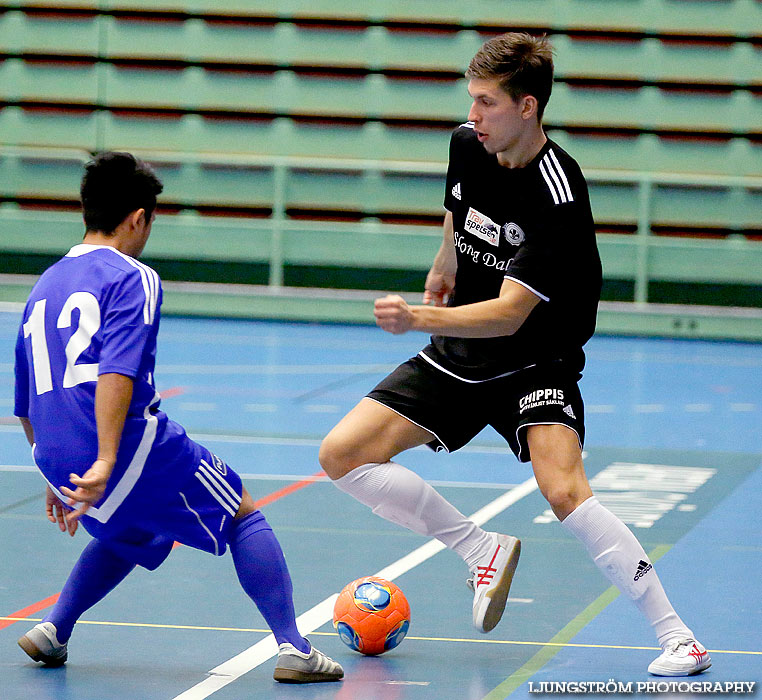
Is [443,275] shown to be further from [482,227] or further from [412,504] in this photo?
[412,504]

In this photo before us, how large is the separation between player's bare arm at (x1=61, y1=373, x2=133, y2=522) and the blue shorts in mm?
153

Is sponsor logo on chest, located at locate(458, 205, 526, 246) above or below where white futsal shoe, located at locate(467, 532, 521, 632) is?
above

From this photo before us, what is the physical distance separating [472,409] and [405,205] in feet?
31.5

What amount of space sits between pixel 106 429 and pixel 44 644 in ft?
2.41

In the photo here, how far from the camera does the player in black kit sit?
350cm

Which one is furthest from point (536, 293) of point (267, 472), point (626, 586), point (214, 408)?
point (214, 408)

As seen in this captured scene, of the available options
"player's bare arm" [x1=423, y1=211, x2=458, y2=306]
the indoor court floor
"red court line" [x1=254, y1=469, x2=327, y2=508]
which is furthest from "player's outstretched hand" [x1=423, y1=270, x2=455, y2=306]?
"red court line" [x1=254, y1=469, x2=327, y2=508]

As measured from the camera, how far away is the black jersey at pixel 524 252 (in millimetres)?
3543

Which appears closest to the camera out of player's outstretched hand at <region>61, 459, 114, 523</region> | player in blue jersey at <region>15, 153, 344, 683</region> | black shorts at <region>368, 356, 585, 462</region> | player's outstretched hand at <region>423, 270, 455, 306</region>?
player's outstretched hand at <region>61, 459, 114, 523</region>

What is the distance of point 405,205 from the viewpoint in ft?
43.5

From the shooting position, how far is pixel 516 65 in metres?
3.49

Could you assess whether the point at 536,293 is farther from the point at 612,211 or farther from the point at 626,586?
the point at 612,211

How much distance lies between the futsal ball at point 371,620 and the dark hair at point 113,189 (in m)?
1.23

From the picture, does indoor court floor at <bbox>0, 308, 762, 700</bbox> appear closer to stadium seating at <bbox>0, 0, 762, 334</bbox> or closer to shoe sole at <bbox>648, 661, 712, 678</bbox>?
shoe sole at <bbox>648, 661, 712, 678</bbox>
